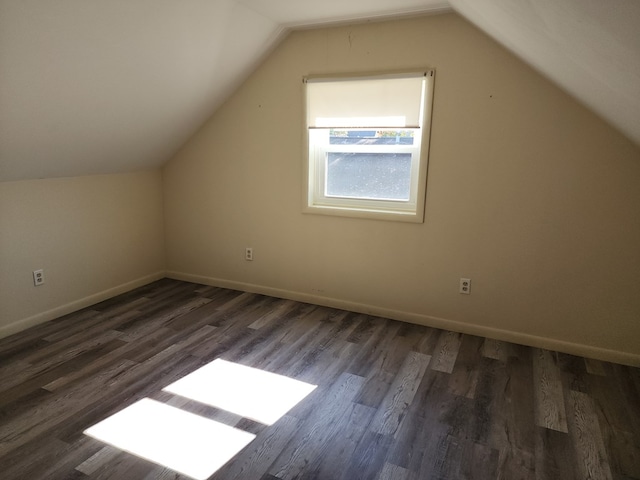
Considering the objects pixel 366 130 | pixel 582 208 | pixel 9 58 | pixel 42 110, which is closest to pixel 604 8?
pixel 582 208

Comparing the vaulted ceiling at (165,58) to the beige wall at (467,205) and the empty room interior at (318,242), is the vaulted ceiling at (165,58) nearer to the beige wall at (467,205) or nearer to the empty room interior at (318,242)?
the empty room interior at (318,242)

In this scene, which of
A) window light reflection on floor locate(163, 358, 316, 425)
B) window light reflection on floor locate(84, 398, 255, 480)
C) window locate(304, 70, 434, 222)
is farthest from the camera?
window locate(304, 70, 434, 222)

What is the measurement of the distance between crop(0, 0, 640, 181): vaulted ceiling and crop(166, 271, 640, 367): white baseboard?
1.37m

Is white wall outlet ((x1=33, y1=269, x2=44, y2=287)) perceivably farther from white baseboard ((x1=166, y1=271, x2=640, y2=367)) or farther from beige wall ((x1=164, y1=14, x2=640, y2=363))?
beige wall ((x1=164, y1=14, x2=640, y2=363))

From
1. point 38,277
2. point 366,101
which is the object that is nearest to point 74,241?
point 38,277

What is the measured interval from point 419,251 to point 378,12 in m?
1.73

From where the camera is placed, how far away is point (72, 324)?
307 cm

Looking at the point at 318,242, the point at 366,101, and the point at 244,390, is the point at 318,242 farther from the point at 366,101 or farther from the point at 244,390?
the point at 244,390

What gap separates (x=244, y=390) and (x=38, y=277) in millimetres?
1891

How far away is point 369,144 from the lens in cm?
320

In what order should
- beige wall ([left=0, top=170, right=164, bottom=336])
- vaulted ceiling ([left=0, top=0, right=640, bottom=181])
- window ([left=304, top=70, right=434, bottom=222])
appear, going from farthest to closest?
window ([left=304, top=70, right=434, bottom=222]) < beige wall ([left=0, top=170, right=164, bottom=336]) < vaulted ceiling ([left=0, top=0, right=640, bottom=181])

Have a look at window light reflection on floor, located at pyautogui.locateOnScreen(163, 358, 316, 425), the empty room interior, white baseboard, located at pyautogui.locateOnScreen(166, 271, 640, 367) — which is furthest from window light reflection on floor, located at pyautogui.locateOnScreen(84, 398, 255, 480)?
white baseboard, located at pyautogui.locateOnScreen(166, 271, 640, 367)

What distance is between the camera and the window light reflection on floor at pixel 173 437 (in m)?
1.77

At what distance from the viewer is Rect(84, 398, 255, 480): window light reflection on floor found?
177 cm
